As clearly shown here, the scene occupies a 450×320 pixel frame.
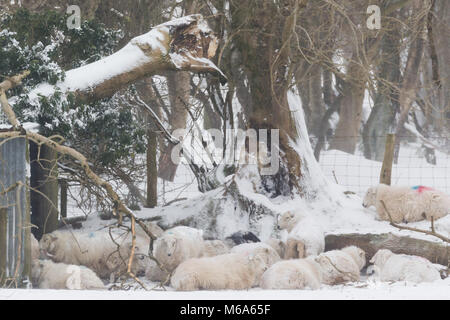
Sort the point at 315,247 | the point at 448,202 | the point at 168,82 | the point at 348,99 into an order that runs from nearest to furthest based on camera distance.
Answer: the point at 315,247
the point at 448,202
the point at 168,82
the point at 348,99

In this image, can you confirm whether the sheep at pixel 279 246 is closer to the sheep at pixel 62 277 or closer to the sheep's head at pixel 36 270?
the sheep at pixel 62 277

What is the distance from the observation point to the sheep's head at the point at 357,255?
7590 millimetres

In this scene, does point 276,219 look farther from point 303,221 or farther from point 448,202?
point 448,202


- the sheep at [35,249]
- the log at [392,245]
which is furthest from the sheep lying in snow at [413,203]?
the sheep at [35,249]

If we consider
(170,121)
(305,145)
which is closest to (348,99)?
(170,121)

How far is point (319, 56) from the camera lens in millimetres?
8688

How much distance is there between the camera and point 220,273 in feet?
21.8

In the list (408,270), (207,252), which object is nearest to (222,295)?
(408,270)

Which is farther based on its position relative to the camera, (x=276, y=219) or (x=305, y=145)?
(x=305, y=145)

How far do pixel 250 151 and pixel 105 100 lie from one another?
223 centimetres

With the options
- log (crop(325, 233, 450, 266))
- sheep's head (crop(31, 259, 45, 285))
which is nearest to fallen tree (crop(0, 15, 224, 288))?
sheep's head (crop(31, 259, 45, 285))

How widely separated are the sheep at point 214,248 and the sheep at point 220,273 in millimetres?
869

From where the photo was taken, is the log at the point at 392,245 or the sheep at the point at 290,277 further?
the log at the point at 392,245

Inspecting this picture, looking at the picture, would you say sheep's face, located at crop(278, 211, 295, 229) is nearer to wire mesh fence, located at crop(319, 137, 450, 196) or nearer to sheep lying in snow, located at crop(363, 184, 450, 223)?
sheep lying in snow, located at crop(363, 184, 450, 223)
